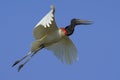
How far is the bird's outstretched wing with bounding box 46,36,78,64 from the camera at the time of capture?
1220cm

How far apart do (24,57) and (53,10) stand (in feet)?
4.87

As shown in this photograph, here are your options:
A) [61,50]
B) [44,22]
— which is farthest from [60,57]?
[44,22]

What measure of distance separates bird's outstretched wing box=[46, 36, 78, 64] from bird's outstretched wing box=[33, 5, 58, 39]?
1.79 ft

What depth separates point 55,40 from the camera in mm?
11602

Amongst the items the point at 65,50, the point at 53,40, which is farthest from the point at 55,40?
the point at 65,50

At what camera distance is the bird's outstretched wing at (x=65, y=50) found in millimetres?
12203

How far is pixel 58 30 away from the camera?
11625 mm

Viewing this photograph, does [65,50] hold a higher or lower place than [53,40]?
higher

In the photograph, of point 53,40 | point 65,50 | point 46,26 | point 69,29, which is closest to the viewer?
point 46,26

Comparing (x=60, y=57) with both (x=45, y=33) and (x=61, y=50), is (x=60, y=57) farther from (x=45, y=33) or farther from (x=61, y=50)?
(x=45, y=33)

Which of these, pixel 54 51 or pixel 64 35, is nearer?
pixel 64 35

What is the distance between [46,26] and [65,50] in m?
1.14

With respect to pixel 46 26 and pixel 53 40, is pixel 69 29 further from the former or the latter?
pixel 46 26

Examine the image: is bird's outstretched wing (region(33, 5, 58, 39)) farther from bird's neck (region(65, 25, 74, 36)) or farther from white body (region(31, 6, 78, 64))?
bird's neck (region(65, 25, 74, 36))
